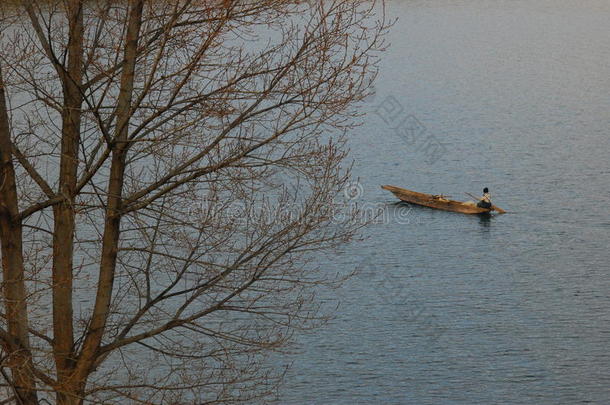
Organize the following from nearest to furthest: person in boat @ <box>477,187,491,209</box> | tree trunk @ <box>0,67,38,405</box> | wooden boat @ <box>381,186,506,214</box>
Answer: tree trunk @ <box>0,67,38,405</box> → person in boat @ <box>477,187,491,209</box> → wooden boat @ <box>381,186,506,214</box>

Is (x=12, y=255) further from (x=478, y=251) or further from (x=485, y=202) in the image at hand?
(x=485, y=202)

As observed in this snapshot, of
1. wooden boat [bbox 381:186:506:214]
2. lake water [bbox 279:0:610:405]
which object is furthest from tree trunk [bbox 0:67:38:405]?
wooden boat [bbox 381:186:506:214]

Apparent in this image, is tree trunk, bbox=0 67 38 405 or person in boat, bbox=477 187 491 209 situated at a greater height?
person in boat, bbox=477 187 491 209

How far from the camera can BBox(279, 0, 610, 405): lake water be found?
3448 centimetres

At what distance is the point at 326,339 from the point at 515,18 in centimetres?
9826

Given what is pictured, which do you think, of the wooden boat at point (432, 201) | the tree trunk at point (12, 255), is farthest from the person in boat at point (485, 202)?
the tree trunk at point (12, 255)

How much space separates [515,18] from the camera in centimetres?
12569

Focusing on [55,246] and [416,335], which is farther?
[416,335]

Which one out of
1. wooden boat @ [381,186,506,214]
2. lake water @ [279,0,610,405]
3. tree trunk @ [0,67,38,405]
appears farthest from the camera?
wooden boat @ [381,186,506,214]

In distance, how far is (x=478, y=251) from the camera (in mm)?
48812

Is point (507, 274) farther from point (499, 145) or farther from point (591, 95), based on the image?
point (591, 95)

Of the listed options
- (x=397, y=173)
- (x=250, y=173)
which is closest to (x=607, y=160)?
(x=397, y=173)

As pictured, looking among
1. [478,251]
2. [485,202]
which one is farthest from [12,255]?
[485,202]

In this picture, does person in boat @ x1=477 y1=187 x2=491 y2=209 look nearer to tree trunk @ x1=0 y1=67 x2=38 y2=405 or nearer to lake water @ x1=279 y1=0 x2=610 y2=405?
lake water @ x1=279 y1=0 x2=610 y2=405
